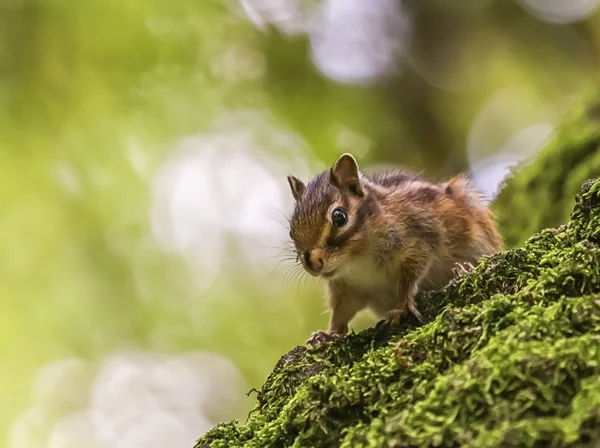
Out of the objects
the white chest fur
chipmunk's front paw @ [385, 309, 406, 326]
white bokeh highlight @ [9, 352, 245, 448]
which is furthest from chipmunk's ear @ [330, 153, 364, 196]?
white bokeh highlight @ [9, 352, 245, 448]

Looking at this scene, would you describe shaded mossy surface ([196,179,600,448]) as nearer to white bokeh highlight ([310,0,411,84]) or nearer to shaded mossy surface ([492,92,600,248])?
shaded mossy surface ([492,92,600,248])

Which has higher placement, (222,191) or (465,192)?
(222,191)

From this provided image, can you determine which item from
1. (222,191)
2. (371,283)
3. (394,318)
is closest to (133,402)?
(222,191)

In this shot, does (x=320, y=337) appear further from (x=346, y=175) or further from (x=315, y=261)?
(x=346, y=175)

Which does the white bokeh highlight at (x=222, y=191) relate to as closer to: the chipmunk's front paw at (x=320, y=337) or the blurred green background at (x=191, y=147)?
the blurred green background at (x=191, y=147)

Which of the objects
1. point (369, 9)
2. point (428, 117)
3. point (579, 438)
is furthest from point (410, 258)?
point (369, 9)

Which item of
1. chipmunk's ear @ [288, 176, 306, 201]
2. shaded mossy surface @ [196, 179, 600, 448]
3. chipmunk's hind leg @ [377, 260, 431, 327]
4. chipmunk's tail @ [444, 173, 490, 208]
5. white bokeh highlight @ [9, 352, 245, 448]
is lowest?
shaded mossy surface @ [196, 179, 600, 448]

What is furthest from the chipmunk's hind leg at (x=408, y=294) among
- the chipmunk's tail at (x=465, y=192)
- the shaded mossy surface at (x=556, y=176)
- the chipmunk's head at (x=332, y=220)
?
the shaded mossy surface at (x=556, y=176)
